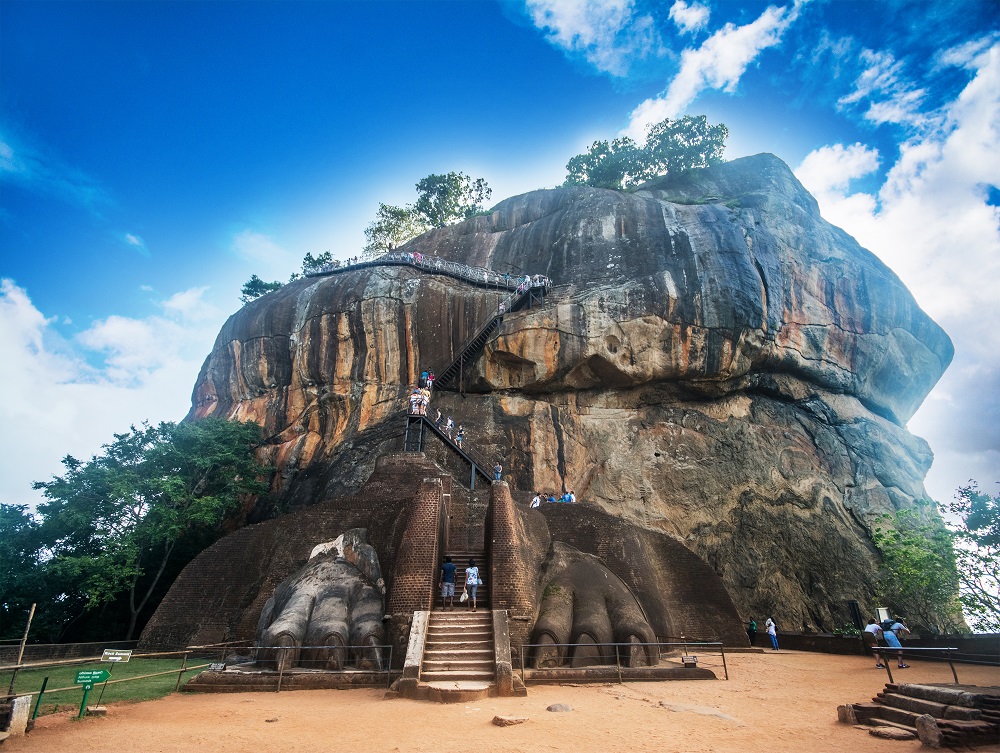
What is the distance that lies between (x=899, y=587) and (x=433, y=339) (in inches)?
778

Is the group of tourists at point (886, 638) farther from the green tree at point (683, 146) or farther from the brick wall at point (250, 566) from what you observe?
the green tree at point (683, 146)

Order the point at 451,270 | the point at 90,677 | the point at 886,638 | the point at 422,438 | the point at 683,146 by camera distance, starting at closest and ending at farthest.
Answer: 1. the point at 90,677
2. the point at 886,638
3. the point at 422,438
4. the point at 451,270
5. the point at 683,146

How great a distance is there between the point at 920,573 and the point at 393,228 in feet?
114

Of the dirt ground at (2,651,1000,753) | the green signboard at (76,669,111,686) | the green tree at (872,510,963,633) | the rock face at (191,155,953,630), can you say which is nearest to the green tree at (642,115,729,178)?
the rock face at (191,155,953,630)

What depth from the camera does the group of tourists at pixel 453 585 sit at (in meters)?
11.1

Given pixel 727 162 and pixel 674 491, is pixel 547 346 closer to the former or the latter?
pixel 674 491

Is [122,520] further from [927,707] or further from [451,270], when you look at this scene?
[927,707]

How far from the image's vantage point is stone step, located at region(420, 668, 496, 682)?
8703 mm

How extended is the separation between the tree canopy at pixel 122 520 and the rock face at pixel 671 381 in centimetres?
282

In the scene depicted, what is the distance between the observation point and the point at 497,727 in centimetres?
639

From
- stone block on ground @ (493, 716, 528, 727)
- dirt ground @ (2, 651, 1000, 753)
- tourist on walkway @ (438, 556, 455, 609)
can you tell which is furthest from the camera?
tourist on walkway @ (438, 556, 455, 609)

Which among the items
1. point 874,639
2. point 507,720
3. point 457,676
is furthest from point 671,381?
point 507,720

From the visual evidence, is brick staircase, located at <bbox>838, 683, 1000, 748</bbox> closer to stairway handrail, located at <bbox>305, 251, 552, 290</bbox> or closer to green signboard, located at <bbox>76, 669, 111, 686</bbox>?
green signboard, located at <bbox>76, 669, 111, 686</bbox>

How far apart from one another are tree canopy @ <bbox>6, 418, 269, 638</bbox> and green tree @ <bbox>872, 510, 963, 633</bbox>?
2244 cm
